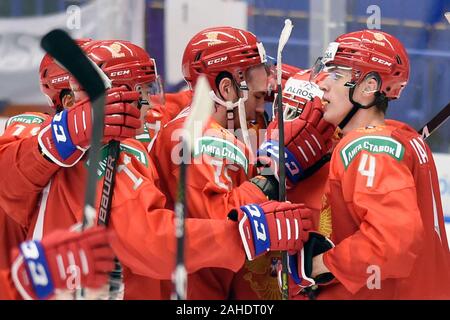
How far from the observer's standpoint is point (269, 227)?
8.30 ft

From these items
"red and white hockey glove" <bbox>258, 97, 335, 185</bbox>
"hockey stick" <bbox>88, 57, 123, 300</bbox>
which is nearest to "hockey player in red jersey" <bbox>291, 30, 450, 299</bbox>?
"red and white hockey glove" <bbox>258, 97, 335, 185</bbox>

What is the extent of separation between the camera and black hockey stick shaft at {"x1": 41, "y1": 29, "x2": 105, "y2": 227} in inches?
71.9

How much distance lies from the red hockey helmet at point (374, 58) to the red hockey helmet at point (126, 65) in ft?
1.64

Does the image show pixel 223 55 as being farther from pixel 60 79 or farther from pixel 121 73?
pixel 60 79

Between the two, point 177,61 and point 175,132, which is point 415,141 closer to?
point 175,132

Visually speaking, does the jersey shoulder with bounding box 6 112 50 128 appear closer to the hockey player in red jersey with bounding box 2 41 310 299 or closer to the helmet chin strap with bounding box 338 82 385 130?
the hockey player in red jersey with bounding box 2 41 310 299

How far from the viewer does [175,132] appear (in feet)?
9.33

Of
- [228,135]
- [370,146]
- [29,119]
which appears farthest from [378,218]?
→ [29,119]

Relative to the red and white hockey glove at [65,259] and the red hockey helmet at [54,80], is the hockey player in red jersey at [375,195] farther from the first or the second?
the red and white hockey glove at [65,259]

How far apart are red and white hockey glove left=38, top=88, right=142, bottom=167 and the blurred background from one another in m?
2.20

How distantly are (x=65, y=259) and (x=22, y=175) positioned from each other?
0.75m

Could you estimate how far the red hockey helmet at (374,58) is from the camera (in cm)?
270

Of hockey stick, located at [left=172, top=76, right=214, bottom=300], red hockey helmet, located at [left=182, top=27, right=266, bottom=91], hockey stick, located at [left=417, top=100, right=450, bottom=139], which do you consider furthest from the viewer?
hockey stick, located at [left=417, top=100, right=450, bottom=139]

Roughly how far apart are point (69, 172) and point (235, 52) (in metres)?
0.64
